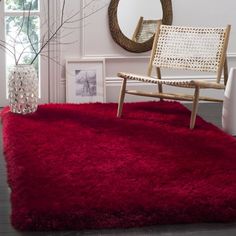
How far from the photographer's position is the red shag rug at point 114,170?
2.20 m

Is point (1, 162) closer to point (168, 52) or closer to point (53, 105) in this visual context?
point (53, 105)

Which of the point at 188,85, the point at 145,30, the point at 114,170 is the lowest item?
the point at 114,170

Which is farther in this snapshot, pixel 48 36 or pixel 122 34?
pixel 122 34

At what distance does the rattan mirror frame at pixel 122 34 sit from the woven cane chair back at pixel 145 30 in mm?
41

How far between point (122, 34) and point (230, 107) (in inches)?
53.4

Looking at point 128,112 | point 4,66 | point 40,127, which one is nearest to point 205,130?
point 128,112

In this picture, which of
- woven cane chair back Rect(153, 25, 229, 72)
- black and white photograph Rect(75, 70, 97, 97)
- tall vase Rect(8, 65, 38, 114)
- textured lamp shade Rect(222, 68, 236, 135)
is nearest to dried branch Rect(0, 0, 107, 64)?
black and white photograph Rect(75, 70, 97, 97)

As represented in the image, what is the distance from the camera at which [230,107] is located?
3748mm

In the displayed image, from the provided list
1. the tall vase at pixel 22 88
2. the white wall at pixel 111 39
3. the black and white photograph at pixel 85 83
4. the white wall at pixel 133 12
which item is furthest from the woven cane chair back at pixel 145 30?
the tall vase at pixel 22 88

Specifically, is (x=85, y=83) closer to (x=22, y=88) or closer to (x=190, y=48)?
(x=22, y=88)

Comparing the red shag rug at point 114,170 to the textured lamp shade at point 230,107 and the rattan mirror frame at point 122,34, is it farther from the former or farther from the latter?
the rattan mirror frame at point 122,34

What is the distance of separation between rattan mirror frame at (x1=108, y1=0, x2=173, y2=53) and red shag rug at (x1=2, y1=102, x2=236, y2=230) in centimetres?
86

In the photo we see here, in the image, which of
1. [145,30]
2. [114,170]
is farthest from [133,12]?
[114,170]

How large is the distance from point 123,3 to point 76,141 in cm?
183
